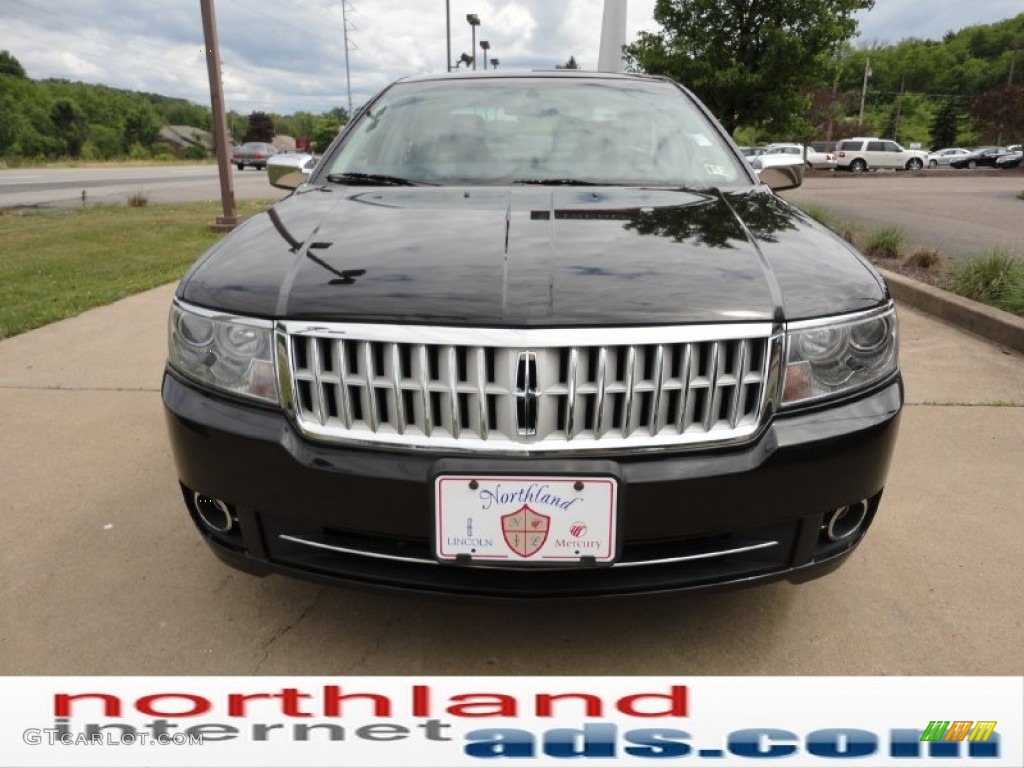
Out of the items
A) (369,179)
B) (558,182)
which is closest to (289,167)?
(369,179)

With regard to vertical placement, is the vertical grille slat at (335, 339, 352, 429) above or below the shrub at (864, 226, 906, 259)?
above

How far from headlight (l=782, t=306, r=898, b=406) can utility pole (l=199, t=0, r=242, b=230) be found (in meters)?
A: 9.09

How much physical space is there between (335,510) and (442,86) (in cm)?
223

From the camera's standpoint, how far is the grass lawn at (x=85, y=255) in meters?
6.17

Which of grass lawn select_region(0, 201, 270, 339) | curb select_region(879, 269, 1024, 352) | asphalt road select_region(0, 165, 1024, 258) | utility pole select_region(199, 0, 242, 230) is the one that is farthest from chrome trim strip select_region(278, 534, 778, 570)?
utility pole select_region(199, 0, 242, 230)

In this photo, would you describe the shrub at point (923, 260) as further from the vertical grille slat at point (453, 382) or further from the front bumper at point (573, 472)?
the vertical grille slat at point (453, 382)

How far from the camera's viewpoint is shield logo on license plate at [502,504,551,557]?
1634 millimetres

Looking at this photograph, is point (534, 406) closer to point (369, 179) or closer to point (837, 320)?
point (837, 320)

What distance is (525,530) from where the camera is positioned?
1.65m

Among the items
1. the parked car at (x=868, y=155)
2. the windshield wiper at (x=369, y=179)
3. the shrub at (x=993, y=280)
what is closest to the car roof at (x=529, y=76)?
the windshield wiper at (x=369, y=179)

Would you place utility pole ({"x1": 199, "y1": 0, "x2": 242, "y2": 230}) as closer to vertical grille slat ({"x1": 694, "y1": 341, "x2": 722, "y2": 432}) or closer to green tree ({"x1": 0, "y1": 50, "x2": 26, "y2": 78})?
vertical grille slat ({"x1": 694, "y1": 341, "x2": 722, "y2": 432})

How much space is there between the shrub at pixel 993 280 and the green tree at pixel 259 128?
9479cm

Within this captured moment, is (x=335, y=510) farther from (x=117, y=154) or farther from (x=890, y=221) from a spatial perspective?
(x=117, y=154)

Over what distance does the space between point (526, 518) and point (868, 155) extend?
41523 millimetres
